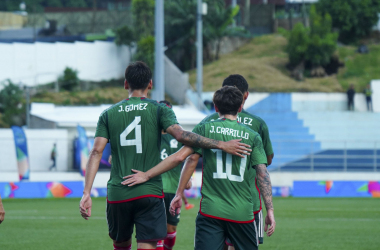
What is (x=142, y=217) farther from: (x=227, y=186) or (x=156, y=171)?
(x=227, y=186)

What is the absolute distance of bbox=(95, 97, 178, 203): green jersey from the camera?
5.41 m

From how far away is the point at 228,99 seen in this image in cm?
517

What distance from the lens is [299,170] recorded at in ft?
79.5

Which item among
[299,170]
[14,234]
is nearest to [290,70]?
[299,170]

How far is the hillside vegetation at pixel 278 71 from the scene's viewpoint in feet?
140

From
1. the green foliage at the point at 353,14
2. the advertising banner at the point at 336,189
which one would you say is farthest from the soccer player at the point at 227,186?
the green foliage at the point at 353,14

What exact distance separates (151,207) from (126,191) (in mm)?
261

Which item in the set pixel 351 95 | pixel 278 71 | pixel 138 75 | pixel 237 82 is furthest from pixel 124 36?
pixel 138 75

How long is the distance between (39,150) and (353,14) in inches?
1339

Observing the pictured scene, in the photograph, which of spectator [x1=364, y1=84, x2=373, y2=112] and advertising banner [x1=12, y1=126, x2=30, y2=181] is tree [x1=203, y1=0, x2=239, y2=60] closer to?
spectator [x1=364, y1=84, x2=373, y2=112]

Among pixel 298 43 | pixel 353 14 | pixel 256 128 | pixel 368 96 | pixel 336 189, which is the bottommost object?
pixel 336 189

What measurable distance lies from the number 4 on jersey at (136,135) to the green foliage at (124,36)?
37617mm

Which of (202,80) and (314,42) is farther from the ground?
(314,42)

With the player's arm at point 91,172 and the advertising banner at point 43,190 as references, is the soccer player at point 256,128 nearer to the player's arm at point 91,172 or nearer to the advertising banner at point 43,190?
the player's arm at point 91,172
